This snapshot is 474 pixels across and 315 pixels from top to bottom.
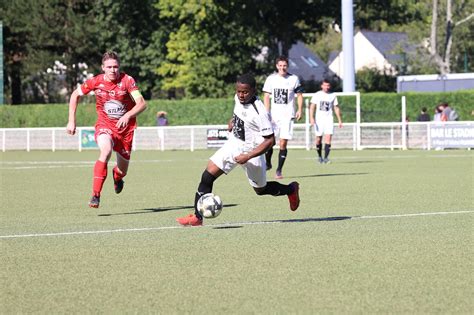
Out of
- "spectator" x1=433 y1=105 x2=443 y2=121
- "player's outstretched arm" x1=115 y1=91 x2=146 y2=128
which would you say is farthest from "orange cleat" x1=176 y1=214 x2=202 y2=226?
"spectator" x1=433 y1=105 x2=443 y2=121

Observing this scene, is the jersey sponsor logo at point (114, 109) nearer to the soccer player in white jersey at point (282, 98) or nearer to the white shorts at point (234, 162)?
the white shorts at point (234, 162)

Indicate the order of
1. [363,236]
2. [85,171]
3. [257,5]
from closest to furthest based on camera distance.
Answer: [363,236], [85,171], [257,5]

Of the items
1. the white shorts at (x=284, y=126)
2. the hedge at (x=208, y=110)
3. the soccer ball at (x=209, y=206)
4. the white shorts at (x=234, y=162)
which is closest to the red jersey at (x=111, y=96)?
the white shorts at (x=234, y=162)

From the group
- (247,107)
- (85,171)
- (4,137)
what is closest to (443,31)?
(4,137)

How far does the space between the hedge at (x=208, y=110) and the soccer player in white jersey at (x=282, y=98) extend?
23.8m

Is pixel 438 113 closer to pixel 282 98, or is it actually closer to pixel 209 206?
pixel 282 98

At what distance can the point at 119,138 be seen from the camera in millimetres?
14914

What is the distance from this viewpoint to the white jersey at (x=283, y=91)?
21.5 metres

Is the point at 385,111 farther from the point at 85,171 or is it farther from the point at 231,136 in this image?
the point at 231,136

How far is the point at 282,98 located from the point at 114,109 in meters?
7.45

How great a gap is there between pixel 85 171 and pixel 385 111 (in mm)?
22207

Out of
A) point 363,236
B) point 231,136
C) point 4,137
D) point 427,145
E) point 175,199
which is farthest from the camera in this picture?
point 4,137

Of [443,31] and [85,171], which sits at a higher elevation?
[443,31]

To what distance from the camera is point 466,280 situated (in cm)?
786
